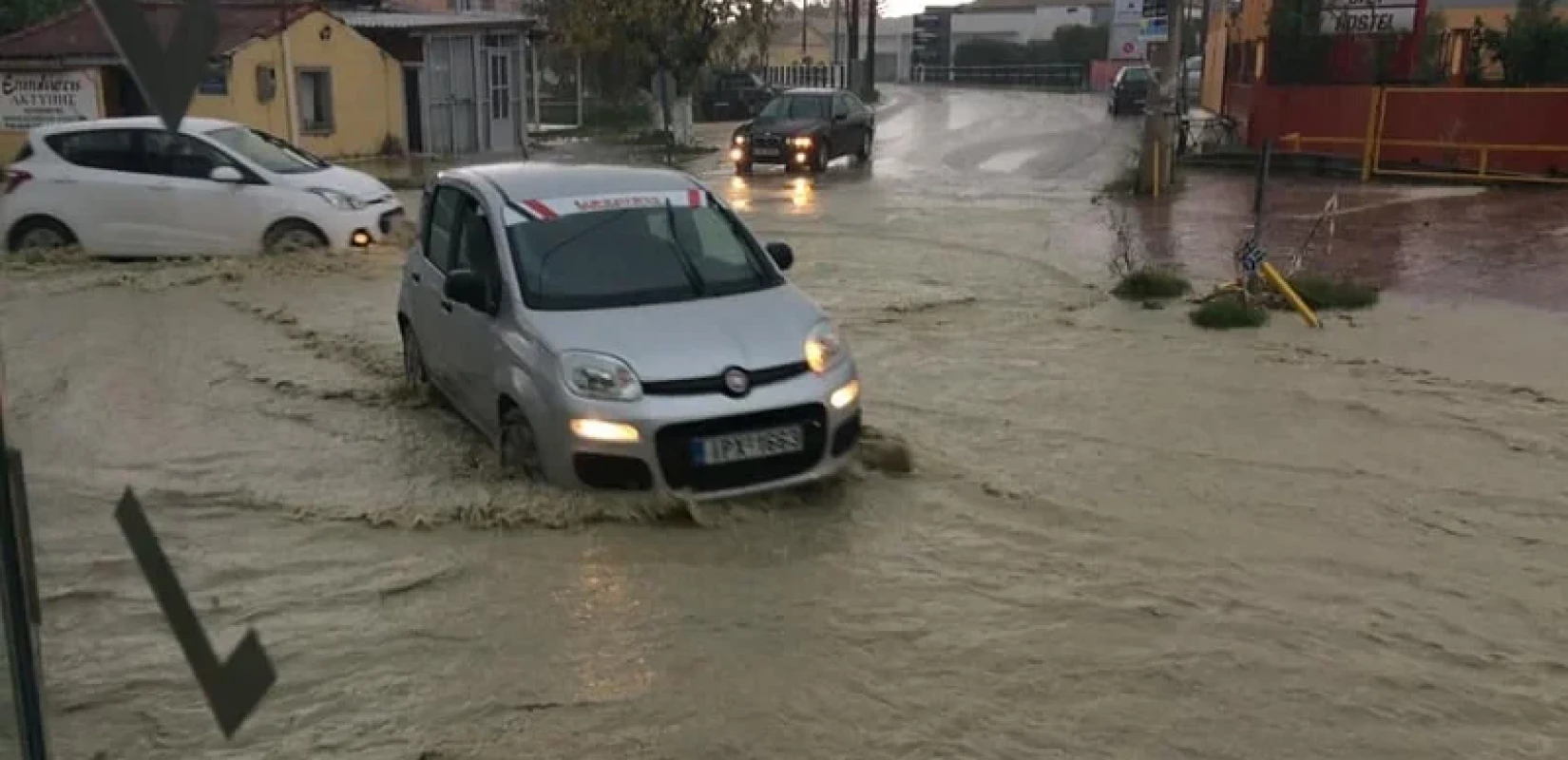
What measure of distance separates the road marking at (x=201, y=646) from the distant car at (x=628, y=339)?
13.5 ft

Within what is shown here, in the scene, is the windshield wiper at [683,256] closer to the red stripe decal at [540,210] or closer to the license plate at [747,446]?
the red stripe decal at [540,210]

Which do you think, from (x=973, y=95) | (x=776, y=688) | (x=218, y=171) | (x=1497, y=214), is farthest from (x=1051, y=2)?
(x=776, y=688)

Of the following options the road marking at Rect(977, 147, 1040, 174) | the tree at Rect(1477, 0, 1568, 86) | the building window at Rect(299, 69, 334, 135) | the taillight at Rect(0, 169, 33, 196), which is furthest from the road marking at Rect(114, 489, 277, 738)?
the building window at Rect(299, 69, 334, 135)

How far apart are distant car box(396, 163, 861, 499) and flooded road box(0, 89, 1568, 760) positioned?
0.93 ft

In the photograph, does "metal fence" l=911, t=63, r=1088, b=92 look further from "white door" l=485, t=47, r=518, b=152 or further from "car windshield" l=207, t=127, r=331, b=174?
"car windshield" l=207, t=127, r=331, b=174

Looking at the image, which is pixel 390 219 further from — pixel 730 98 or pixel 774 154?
pixel 730 98

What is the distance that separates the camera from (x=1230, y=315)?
11203 mm

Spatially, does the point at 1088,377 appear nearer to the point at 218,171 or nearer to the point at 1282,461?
the point at 1282,461

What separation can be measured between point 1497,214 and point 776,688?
1623 cm

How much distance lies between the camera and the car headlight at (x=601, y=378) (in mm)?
6145

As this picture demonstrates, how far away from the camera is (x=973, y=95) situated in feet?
203

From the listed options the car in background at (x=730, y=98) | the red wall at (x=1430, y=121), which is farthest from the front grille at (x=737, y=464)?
the car in background at (x=730, y=98)

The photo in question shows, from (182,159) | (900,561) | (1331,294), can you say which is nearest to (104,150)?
(182,159)

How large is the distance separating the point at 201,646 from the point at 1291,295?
10.8 metres
